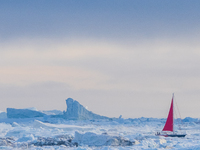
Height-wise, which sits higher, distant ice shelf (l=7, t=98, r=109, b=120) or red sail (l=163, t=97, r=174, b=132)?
distant ice shelf (l=7, t=98, r=109, b=120)

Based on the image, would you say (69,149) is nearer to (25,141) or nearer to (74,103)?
(25,141)

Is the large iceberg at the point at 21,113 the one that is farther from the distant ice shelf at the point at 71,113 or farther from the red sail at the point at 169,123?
the red sail at the point at 169,123

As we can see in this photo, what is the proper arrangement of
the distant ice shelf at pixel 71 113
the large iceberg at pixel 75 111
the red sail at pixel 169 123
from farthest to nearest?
the distant ice shelf at pixel 71 113, the large iceberg at pixel 75 111, the red sail at pixel 169 123

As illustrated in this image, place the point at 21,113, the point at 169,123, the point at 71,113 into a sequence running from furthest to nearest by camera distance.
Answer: the point at 21,113, the point at 71,113, the point at 169,123

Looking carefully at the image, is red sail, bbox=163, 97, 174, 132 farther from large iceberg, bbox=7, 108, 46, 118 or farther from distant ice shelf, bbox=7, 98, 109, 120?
large iceberg, bbox=7, 108, 46, 118

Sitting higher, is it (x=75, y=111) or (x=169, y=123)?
(x=75, y=111)

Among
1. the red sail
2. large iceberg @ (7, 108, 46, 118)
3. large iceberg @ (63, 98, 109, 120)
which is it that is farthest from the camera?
large iceberg @ (7, 108, 46, 118)

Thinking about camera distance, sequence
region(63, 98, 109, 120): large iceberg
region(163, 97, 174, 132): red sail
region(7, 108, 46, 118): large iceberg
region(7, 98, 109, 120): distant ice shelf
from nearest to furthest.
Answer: region(163, 97, 174, 132): red sail, region(63, 98, 109, 120): large iceberg, region(7, 98, 109, 120): distant ice shelf, region(7, 108, 46, 118): large iceberg

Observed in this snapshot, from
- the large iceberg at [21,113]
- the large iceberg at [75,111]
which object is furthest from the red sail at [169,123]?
the large iceberg at [21,113]

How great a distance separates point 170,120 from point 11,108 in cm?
2648

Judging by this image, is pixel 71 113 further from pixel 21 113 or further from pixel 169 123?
pixel 169 123

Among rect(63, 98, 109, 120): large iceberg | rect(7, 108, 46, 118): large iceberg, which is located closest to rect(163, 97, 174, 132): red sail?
rect(63, 98, 109, 120): large iceberg

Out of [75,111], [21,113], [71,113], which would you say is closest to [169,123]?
[75,111]

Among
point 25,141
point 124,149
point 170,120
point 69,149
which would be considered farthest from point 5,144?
point 170,120
